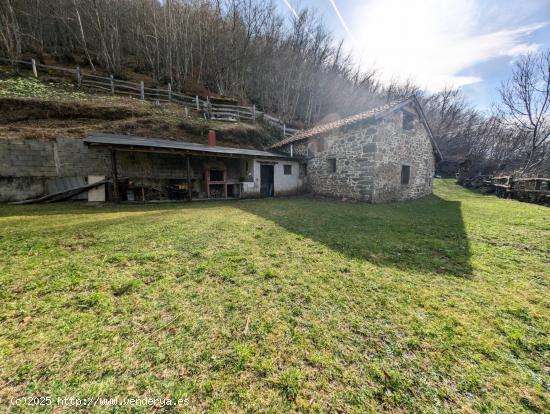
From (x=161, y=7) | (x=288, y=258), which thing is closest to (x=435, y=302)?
(x=288, y=258)

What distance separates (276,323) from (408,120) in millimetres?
13304

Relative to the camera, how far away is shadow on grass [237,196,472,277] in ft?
12.7

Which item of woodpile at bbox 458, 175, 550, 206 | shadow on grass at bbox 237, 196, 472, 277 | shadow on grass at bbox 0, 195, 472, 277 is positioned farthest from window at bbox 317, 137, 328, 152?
woodpile at bbox 458, 175, 550, 206

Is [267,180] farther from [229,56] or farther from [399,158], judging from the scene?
[229,56]

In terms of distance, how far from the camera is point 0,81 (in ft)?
42.5

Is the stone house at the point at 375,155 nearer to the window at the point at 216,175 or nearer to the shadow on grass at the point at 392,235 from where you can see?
the shadow on grass at the point at 392,235

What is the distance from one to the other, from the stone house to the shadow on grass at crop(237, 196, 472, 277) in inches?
109

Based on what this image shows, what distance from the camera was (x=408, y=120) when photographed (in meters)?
11.5

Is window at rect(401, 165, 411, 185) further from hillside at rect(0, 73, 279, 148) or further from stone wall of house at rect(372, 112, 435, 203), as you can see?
hillside at rect(0, 73, 279, 148)

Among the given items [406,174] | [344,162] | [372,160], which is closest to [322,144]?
[344,162]

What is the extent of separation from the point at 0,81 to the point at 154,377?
21.8 meters

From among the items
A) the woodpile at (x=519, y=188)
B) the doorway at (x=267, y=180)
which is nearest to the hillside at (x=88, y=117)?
the doorway at (x=267, y=180)

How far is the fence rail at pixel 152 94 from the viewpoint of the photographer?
1589 cm

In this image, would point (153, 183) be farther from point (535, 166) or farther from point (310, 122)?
point (535, 166)
